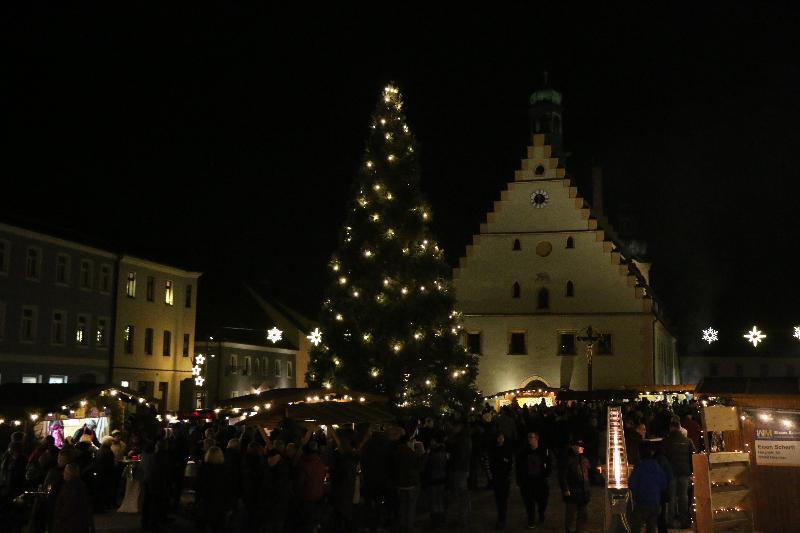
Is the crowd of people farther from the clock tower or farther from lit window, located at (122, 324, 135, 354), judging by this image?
the clock tower

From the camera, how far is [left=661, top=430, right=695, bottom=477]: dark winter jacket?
15.5 m

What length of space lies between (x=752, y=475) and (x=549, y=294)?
36.1 meters

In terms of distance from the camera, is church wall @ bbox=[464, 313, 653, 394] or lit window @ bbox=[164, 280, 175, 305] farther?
church wall @ bbox=[464, 313, 653, 394]

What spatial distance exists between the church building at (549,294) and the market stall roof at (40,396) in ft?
95.4

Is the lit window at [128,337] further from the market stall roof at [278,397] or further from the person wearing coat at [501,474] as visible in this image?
the person wearing coat at [501,474]

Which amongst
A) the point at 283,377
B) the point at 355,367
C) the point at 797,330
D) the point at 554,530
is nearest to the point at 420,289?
the point at 355,367

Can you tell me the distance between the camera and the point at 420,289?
95.0 ft

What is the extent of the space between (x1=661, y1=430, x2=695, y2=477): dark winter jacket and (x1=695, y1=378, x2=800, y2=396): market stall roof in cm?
772

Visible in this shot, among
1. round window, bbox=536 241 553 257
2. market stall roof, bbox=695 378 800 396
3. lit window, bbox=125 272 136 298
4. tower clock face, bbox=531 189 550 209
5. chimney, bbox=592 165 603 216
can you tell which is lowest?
market stall roof, bbox=695 378 800 396

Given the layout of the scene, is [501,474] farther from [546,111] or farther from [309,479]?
[546,111]


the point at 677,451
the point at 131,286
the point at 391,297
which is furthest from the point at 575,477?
the point at 131,286

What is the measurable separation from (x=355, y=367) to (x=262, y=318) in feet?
116

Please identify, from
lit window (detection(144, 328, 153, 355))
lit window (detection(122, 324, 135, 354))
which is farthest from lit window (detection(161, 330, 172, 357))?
lit window (detection(122, 324, 135, 354))

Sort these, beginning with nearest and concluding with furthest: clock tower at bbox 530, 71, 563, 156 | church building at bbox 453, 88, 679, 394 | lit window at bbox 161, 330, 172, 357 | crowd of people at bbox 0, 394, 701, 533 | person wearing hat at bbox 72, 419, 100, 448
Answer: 1. crowd of people at bbox 0, 394, 701, 533
2. person wearing hat at bbox 72, 419, 100, 448
3. lit window at bbox 161, 330, 172, 357
4. church building at bbox 453, 88, 679, 394
5. clock tower at bbox 530, 71, 563, 156
